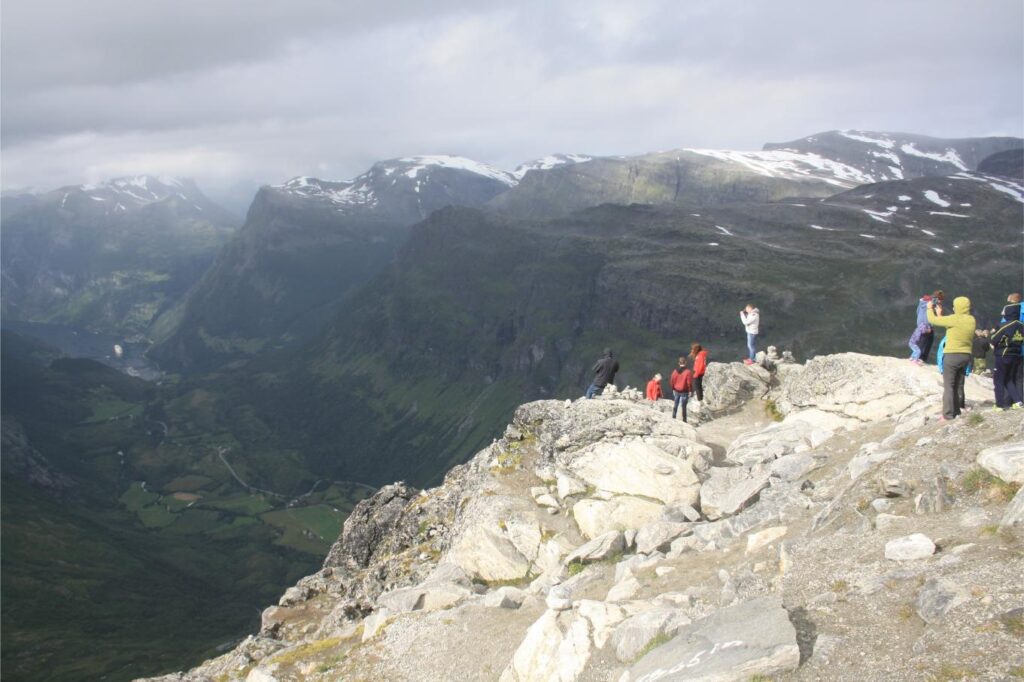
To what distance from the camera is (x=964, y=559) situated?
13016mm

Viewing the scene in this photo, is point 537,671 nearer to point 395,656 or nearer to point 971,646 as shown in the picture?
point 395,656

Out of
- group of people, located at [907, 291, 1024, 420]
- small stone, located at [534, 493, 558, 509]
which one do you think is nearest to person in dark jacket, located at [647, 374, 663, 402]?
small stone, located at [534, 493, 558, 509]

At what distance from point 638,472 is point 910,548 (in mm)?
14171

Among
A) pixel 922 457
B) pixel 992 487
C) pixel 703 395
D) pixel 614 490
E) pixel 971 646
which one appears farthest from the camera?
pixel 703 395

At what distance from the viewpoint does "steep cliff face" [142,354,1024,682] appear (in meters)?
12.1

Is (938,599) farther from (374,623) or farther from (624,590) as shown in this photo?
(374,623)

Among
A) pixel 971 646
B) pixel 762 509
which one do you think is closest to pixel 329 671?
pixel 762 509

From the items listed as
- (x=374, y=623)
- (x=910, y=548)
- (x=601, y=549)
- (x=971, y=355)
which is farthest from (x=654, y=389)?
(x=910, y=548)

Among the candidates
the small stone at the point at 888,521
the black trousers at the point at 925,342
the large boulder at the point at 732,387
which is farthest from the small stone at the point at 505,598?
the black trousers at the point at 925,342

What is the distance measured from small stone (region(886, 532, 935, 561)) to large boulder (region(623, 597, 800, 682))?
3190 millimetres

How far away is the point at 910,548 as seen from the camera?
14.0m

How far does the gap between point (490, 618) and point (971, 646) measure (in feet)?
44.2

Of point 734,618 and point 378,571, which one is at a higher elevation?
point 734,618

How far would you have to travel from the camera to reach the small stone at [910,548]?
13805 mm
